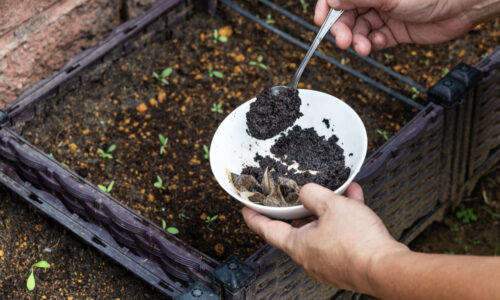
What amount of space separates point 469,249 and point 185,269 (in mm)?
1496

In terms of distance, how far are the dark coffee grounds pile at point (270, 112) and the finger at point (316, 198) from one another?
0.37 metres

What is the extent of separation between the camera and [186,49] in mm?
3105

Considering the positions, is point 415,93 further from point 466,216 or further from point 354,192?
point 354,192

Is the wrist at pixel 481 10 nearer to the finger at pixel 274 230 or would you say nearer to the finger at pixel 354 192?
the finger at pixel 354 192

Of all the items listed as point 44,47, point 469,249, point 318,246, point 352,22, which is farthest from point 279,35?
point 318,246

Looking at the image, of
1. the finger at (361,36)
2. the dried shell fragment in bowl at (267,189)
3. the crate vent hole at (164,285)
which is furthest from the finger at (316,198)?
the finger at (361,36)

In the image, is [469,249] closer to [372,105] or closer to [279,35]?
[372,105]

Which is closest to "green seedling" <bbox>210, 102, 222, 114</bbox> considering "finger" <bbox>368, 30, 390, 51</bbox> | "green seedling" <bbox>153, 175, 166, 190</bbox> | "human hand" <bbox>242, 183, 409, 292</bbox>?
"green seedling" <bbox>153, 175, 166, 190</bbox>

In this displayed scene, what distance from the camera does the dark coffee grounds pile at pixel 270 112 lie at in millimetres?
1975

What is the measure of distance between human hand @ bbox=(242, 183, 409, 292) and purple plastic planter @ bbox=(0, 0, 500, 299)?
0.25 meters

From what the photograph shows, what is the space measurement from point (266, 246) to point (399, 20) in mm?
961

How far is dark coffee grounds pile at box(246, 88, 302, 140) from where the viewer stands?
1.97m

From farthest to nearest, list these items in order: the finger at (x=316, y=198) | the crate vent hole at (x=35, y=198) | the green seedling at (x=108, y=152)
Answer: the green seedling at (x=108, y=152) < the crate vent hole at (x=35, y=198) < the finger at (x=316, y=198)

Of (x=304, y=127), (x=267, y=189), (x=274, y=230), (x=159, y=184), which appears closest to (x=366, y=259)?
(x=274, y=230)
